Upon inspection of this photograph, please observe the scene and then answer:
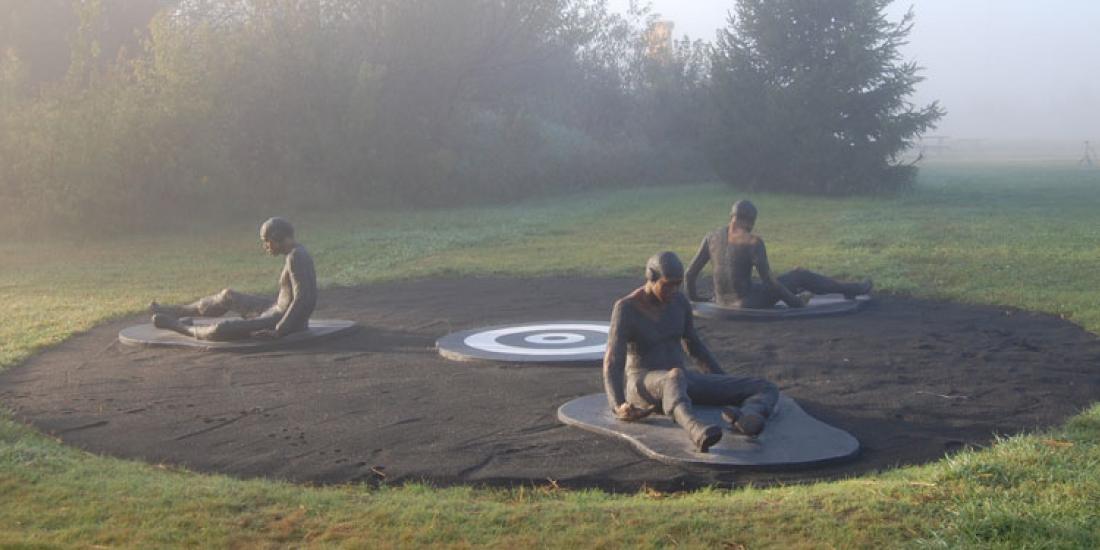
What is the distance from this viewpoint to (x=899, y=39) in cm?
3672

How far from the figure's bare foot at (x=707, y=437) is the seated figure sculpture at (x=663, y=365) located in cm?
44

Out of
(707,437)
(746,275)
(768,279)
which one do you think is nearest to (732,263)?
(746,275)

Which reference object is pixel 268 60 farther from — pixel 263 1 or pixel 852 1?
pixel 852 1

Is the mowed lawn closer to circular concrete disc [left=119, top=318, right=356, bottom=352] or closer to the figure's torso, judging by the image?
circular concrete disc [left=119, top=318, right=356, bottom=352]

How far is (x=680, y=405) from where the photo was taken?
7230mm

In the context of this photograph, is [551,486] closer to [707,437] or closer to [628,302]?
[707,437]

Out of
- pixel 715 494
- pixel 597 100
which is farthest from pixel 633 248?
pixel 597 100

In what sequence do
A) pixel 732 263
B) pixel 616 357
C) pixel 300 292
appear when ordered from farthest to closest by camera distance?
pixel 732 263 < pixel 300 292 < pixel 616 357

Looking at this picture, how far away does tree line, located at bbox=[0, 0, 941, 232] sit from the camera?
85.7 ft

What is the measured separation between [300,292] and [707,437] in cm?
600

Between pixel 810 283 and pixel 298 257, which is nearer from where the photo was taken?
pixel 298 257

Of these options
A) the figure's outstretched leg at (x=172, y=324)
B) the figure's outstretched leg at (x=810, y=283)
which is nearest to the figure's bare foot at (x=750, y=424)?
the figure's outstretched leg at (x=810, y=283)

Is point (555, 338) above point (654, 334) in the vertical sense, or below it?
below

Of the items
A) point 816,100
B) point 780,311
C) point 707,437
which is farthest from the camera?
point 816,100
